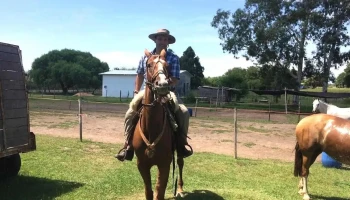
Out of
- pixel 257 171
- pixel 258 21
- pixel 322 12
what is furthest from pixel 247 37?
pixel 257 171

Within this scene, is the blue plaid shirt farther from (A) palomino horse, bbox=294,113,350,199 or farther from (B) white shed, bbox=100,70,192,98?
(B) white shed, bbox=100,70,192,98

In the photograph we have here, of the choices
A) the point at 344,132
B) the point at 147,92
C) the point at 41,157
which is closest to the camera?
the point at 147,92

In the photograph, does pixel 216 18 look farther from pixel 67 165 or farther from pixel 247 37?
pixel 67 165

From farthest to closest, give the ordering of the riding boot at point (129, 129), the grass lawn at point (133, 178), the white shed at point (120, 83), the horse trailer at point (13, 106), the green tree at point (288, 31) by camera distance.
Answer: the white shed at point (120, 83)
the green tree at point (288, 31)
the grass lawn at point (133, 178)
the horse trailer at point (13, 106)
the riding boot at point (129, 129)

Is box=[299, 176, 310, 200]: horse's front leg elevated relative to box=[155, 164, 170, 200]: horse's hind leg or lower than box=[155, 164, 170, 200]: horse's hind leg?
lower

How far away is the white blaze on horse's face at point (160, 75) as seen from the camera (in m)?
3.84

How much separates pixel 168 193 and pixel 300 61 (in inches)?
1296

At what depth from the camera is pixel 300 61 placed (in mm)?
36250

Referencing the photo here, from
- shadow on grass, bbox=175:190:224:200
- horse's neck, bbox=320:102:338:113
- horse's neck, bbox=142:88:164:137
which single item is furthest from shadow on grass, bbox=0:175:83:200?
horse's neck, bbox=320:102:338:113

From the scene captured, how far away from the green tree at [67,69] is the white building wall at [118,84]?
7739 millimetres

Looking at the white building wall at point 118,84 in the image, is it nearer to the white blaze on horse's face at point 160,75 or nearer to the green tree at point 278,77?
the green tree at point 278,77

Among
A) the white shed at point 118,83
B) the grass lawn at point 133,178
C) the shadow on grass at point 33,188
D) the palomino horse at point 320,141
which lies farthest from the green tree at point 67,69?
the palomino horse at point 320,141

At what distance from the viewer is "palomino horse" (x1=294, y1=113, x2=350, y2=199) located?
21.7ft

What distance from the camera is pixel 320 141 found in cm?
689
